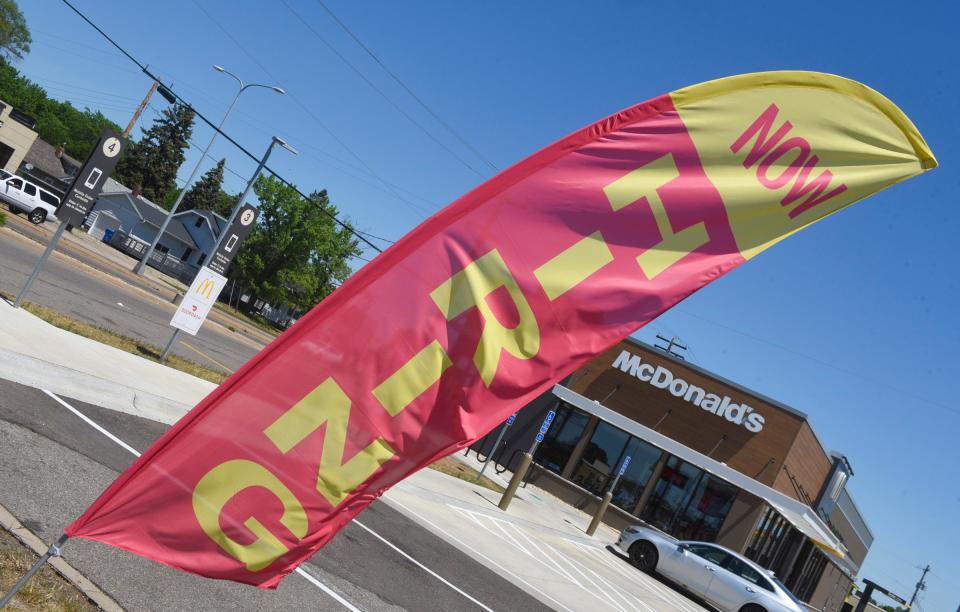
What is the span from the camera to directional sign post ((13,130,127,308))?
14125mm

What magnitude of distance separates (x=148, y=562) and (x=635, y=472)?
2700 cm

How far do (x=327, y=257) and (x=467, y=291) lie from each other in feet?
227

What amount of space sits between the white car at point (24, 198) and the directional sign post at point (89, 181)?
27.4m

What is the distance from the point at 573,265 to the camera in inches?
111

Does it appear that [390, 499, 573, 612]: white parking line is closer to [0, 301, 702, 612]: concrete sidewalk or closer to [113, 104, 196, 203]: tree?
[0, 301, 702, 612]: concrete sidewalk

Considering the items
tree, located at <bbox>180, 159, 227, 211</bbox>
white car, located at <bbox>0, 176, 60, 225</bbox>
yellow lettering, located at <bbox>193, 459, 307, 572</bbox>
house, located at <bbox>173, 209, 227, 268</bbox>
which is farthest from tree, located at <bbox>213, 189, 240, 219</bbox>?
yellow lettering, located at <bbox>193, 459, 307, 572</bbox>

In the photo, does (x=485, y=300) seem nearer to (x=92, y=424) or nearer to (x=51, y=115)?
(x=92, y=424)

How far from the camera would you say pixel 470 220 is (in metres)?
2.80

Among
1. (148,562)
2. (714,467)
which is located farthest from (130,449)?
(714,467)

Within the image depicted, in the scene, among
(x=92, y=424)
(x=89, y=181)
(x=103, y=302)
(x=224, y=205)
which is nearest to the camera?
(x=92, y=424)

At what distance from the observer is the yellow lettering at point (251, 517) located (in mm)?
2812

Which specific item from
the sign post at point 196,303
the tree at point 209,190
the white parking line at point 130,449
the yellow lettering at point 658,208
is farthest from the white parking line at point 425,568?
the tree at point 209,190

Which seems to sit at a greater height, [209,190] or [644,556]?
[209,190]

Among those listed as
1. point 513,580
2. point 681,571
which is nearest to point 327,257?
point 681,571
